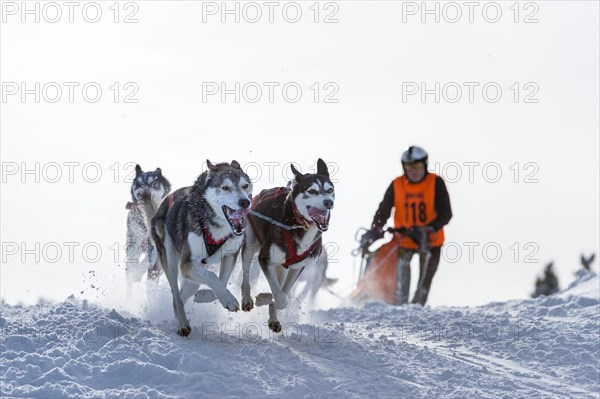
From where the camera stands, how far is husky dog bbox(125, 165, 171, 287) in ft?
30.6

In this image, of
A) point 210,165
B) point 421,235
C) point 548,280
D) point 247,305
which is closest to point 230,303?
point 247,305

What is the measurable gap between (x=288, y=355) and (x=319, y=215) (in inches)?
44.6

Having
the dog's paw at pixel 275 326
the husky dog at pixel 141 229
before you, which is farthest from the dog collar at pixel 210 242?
the husky dog at pixel 141 229

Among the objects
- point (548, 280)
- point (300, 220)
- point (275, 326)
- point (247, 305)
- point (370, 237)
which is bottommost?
point (548, 280)

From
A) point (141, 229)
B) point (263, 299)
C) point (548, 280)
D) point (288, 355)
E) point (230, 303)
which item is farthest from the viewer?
point (548, 280)

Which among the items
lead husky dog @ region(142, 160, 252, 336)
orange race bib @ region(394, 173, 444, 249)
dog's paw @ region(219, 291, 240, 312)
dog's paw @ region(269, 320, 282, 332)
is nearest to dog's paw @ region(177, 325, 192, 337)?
lead husky dog @ region(142, 160, 252, 336)

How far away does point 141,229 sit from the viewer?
1016cm

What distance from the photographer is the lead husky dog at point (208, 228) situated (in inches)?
281

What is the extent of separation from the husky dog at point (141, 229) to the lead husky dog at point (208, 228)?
1.64m

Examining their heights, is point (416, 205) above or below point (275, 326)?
above

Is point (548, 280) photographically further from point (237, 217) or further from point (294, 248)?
point (237, 217)

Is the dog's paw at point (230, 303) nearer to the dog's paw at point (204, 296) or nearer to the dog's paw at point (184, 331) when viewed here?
the dog's paw at point (204, 296)

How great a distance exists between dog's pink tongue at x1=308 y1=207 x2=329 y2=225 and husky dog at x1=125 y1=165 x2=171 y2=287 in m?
2.06

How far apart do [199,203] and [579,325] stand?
3.90 meters
